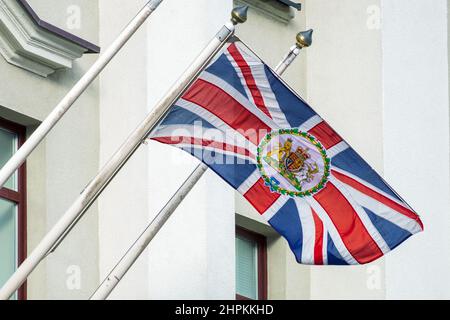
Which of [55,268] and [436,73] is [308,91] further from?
[55,268]

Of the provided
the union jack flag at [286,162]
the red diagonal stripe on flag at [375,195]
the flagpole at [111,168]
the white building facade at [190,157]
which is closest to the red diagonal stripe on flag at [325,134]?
the union jack flag at [286,162]

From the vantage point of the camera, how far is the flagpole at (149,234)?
2194cm

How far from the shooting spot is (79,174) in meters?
24.2

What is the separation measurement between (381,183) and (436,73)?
5.45 metres

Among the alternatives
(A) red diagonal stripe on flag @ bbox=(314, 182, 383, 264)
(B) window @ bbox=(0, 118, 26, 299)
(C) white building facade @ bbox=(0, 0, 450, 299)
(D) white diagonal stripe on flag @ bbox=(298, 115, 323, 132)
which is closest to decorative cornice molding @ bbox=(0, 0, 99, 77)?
(C) white building facade @ bbox=(0, 0, 450, 299)

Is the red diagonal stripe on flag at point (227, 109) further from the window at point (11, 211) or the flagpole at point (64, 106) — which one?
the window at point (11, 211)

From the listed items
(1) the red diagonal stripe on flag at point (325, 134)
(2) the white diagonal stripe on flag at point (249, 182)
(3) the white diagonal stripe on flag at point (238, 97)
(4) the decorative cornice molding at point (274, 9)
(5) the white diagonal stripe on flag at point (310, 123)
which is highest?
(4) the decorative cornice molding at point (274, 9)

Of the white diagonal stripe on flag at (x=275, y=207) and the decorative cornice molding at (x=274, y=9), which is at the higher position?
the decorative cornice molding at (x=274, y=9)

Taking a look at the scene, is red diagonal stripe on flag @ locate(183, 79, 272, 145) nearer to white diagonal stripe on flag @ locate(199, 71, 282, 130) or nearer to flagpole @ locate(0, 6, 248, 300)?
white diagonal stripe on flag @ locate(199, 71, 282, 130)

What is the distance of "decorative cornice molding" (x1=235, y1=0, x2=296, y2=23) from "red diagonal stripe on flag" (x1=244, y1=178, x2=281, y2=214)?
4.58 m

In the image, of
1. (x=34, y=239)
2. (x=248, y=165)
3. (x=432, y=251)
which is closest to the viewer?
(x=248, y=165)

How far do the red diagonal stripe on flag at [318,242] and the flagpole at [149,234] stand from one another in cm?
107

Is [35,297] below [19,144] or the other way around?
below

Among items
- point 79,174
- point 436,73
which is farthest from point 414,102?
point 79,174
